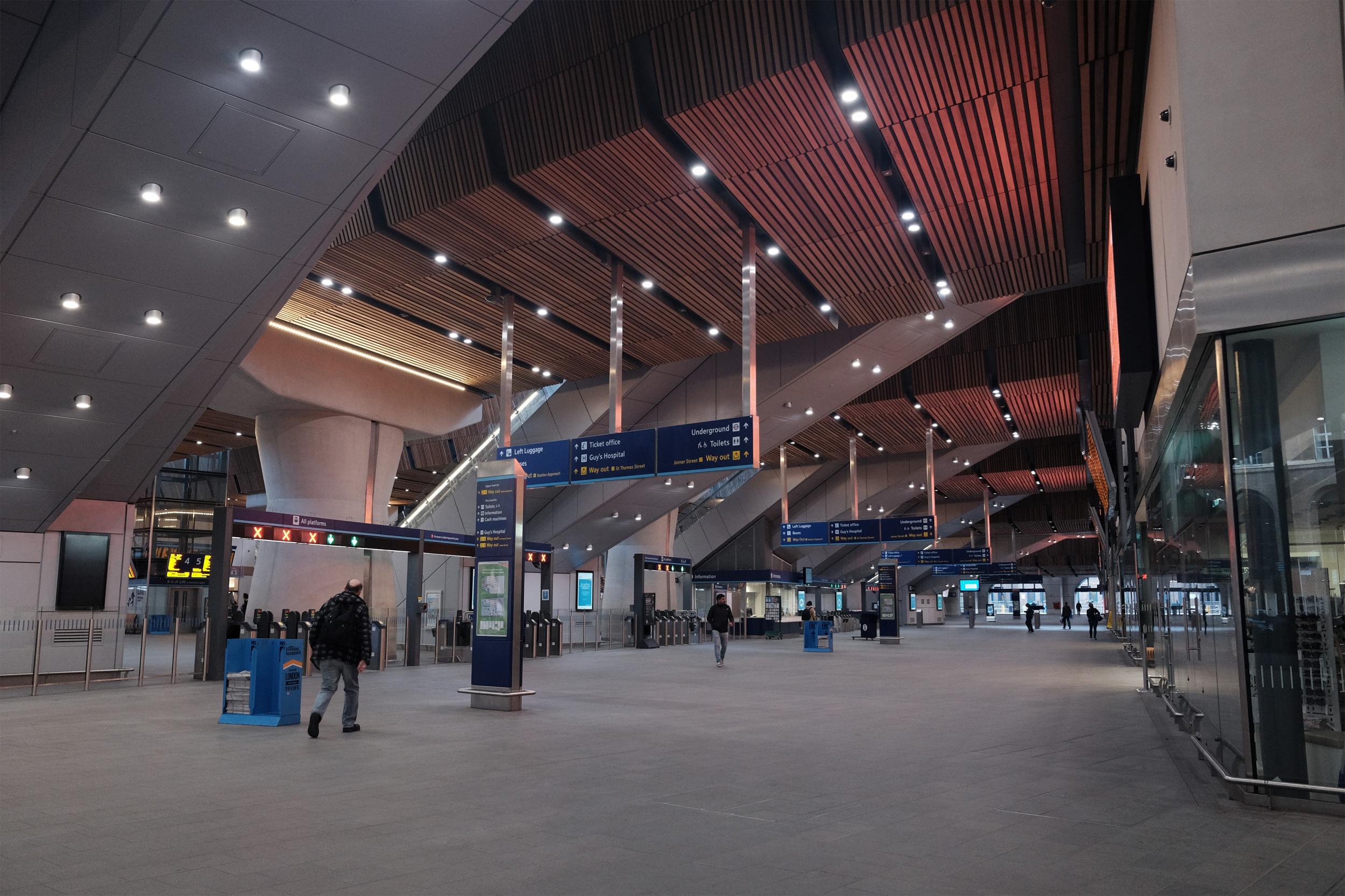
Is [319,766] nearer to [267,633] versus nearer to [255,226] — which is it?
[255,226]

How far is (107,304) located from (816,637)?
2011 centimetres

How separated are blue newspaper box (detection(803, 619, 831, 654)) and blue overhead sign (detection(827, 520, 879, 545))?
347 cm

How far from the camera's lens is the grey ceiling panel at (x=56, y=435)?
36.6 feet

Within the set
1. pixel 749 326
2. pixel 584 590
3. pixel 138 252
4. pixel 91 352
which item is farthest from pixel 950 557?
pixel 138 252

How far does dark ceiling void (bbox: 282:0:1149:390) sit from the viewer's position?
9219 mm

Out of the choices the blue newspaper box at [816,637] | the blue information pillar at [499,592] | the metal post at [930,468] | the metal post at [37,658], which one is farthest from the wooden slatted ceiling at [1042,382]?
the metal post at [37,658]

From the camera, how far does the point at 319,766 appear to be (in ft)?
22.9

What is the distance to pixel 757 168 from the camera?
11.2 m

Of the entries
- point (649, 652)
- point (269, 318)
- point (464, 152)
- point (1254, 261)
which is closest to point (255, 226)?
point (269, 318)

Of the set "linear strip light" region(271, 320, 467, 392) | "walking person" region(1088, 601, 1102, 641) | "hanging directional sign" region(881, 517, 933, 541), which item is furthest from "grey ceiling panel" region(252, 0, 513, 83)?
"walking person" region(1088, 601, 1102, 641)

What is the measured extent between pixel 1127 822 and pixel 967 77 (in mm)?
7286

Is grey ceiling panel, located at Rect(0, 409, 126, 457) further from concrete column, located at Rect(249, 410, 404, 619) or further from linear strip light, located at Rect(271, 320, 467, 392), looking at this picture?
concrete column, located at Rect(249, 410, 404, 619)

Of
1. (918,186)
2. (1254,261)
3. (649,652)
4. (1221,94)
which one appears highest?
(918,186)

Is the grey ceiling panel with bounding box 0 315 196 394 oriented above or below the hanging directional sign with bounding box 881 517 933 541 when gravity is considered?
above
